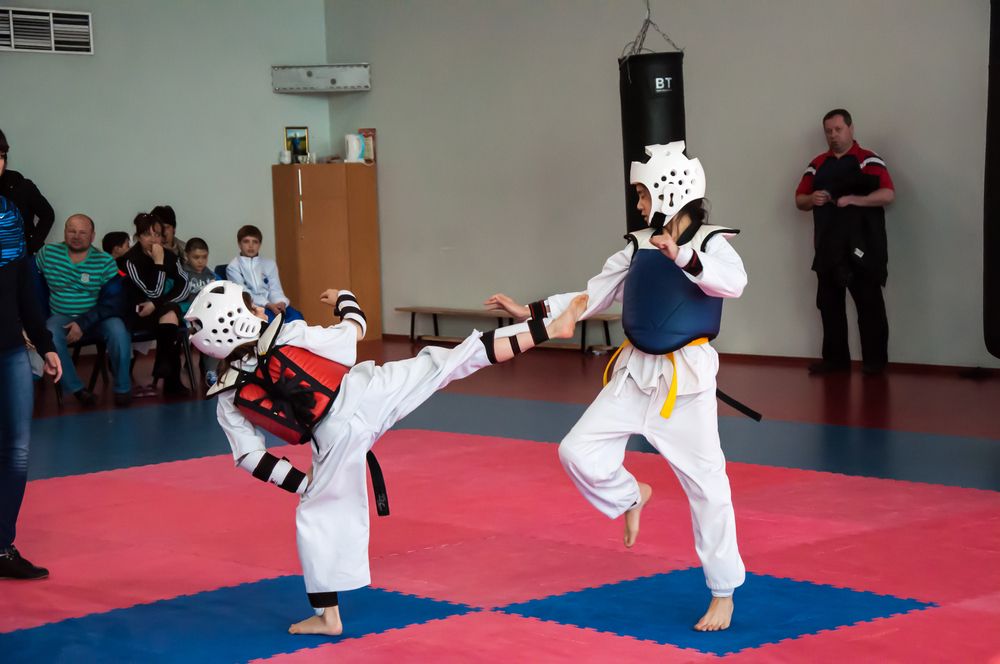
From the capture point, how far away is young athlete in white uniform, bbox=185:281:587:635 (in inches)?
136

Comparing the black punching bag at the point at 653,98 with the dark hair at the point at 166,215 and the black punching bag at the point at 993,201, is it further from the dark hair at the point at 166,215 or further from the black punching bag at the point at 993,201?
the dark hair at the point at 166,215

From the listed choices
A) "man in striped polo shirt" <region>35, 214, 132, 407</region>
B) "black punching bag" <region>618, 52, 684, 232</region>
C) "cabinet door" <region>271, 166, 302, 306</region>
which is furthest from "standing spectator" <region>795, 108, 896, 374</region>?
"cabinet door" <region>271, 166, 302, 306</region>

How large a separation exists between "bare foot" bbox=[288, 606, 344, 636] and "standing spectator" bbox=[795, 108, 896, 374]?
5.91m

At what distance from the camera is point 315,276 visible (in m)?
12.2

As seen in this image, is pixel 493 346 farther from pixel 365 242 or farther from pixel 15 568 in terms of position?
pixel 365 242

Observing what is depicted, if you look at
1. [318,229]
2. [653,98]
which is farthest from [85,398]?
[653,98]

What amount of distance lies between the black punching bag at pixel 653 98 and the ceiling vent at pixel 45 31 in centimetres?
662

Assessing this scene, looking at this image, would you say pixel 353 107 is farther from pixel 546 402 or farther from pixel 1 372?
pixel 1 372

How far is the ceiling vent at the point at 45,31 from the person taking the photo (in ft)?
35.8

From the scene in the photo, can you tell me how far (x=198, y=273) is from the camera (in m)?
9.14

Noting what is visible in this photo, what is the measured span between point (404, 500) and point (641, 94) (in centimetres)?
270

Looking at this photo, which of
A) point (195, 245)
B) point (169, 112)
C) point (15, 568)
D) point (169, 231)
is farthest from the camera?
point (169, 112)

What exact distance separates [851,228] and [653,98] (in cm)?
256

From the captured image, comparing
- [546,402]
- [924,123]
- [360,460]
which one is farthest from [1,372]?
[924,123]
